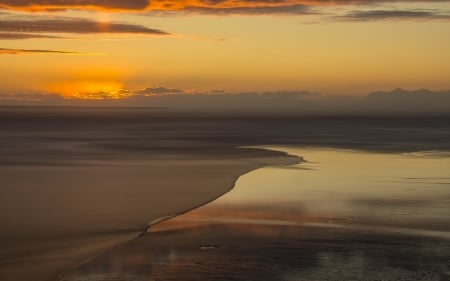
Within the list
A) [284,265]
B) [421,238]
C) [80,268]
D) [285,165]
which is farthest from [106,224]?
[285,165]

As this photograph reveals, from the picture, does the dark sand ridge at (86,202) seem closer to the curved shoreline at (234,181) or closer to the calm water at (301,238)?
the curved shoreline at (234,181)

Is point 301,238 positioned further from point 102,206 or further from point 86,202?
point 86,202

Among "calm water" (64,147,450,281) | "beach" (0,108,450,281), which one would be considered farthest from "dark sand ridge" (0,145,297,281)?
"calm water" (64,147,450,281)

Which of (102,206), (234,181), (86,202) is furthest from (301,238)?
(234,181)

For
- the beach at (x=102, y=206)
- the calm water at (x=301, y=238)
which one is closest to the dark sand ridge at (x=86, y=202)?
the beach at (x=102, y=206)

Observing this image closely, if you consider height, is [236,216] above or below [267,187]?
below

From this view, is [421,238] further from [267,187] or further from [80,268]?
[267,187]
